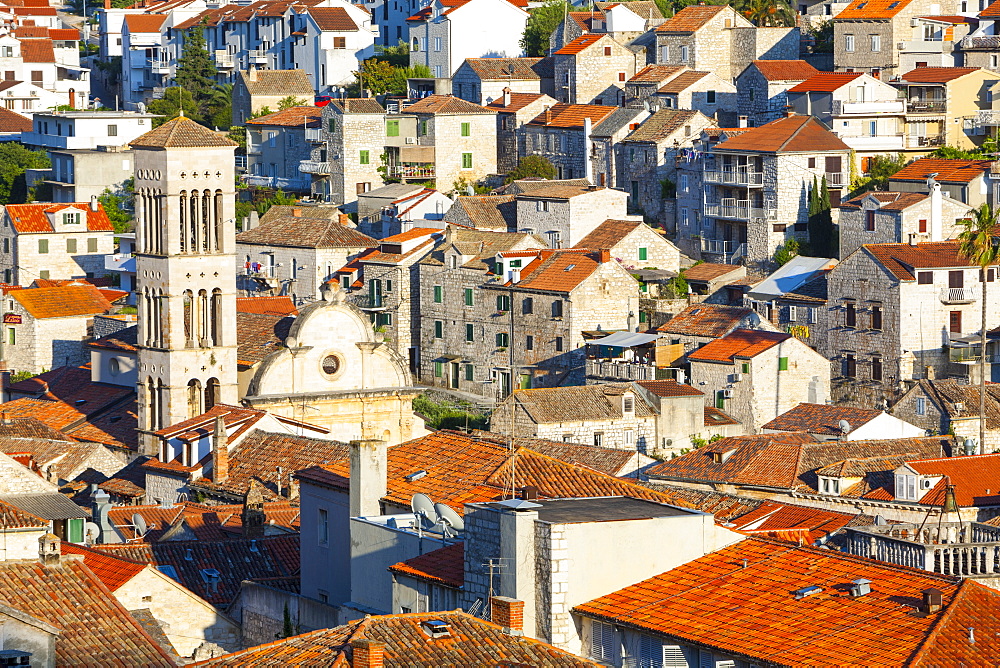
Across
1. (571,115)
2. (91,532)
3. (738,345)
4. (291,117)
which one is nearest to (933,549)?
(91,532)

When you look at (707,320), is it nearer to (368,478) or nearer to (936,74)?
(936,74)

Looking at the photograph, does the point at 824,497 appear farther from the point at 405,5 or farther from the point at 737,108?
the point at 405,5

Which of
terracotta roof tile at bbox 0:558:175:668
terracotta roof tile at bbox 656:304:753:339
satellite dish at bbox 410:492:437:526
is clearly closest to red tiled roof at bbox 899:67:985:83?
terracotta roof tile at bbox 656:304:753:339

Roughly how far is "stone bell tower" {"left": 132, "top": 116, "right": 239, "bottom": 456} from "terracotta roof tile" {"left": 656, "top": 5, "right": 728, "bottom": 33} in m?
38.9

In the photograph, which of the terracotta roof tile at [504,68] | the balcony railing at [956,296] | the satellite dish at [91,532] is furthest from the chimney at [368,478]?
the terracotta roof tile at [504,68]

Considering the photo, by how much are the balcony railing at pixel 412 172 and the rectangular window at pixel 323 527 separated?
68.9 metres

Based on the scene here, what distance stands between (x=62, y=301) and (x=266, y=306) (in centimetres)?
1247

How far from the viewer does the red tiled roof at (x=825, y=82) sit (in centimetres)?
9388

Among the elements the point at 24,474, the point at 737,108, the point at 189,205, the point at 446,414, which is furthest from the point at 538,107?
the point at 24,474

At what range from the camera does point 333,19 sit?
133 metres

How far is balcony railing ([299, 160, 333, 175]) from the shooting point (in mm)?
108062

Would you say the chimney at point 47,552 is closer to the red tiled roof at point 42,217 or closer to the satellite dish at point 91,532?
the satellite dish at point 91,532

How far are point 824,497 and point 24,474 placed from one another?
25.0 metres

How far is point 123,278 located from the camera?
103 m
